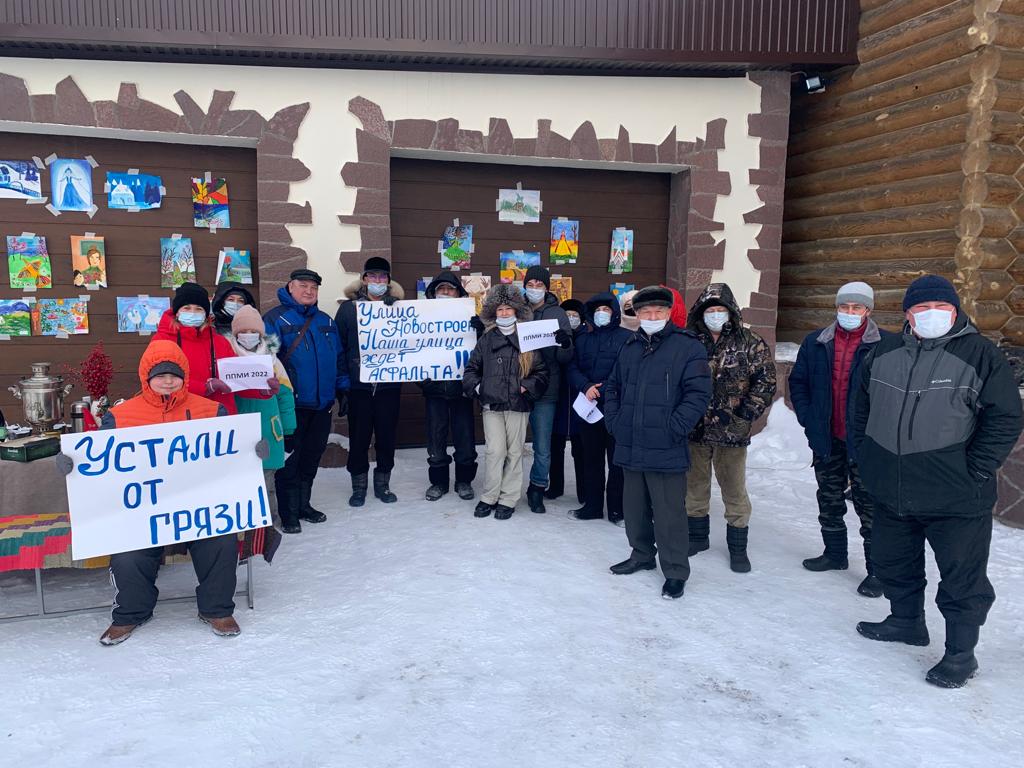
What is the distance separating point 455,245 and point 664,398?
3.94 metres

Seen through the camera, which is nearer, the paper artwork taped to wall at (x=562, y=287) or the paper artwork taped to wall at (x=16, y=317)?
the paper artwork taped to wall at (x=16, y=317)

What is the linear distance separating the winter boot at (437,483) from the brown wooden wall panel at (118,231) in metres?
2.73

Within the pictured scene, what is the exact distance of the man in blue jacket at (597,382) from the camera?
5.16m

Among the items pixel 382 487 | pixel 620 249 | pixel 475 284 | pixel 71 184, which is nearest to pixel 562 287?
pixel 620 249

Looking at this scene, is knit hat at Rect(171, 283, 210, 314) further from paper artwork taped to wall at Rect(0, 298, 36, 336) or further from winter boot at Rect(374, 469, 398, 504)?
paper artwork taped to wall at Rect(0, 298, 36, 336)

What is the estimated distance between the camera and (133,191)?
21.2 feet

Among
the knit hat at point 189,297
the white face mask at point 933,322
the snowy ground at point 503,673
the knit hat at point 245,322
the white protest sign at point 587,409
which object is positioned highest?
the knit hat at point 189,297

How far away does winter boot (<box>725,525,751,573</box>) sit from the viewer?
445 cm

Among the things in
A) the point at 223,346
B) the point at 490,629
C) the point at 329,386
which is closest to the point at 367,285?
the point at 329,386

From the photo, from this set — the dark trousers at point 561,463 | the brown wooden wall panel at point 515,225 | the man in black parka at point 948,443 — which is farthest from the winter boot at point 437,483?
the man in black parka at point 948,443

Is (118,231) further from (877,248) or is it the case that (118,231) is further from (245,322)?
(877,248)

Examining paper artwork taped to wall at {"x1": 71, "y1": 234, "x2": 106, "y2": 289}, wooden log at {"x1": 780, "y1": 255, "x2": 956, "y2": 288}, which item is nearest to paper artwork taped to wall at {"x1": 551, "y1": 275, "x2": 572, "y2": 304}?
wooden log at {"x1": 780, "y1": 255, "x2": 956, "y2": 288}

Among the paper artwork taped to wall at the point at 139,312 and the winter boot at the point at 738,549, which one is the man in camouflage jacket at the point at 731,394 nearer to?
the winter boot at the point at 738,549

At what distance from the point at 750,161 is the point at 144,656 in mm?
6806
